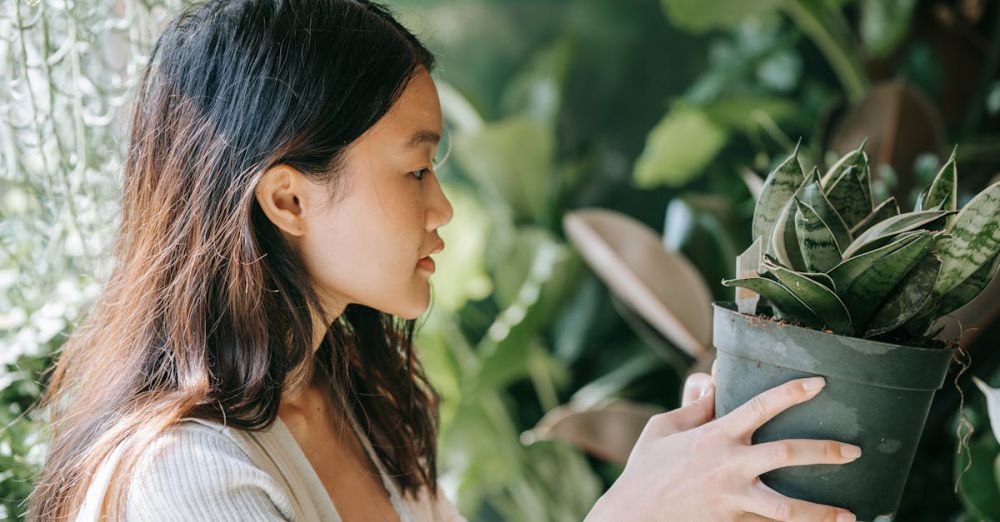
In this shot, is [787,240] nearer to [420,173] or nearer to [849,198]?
[849,198]

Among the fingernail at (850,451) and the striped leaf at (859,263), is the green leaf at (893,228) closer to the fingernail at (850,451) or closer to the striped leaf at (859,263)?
the striped leaf at (859,263)

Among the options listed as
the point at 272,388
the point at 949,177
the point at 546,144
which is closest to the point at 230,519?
the point at 272,388

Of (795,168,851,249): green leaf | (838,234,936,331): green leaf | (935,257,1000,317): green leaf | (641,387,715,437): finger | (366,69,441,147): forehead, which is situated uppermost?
(366,69,441,147): forehead

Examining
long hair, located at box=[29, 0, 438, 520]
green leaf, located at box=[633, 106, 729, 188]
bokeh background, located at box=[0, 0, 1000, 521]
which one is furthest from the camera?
green leaf, located at box=[633, 106, 729, 188]

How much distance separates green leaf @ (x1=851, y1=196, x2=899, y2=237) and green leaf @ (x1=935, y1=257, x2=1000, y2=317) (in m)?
0.09

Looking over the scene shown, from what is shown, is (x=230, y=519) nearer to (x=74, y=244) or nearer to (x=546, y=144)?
(x=74, y=244)

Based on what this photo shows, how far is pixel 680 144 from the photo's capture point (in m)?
1.97

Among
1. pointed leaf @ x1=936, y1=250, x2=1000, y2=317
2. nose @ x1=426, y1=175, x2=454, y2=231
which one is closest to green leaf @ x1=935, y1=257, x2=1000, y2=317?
pointed leaf @ x1=936, y1=250, x2=1000, y2=317

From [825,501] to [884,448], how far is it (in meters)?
0.07

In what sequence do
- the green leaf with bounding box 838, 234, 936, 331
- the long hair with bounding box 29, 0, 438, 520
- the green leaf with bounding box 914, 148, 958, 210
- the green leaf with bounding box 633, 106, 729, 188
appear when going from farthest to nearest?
the green leaf with bounding box 633, 106, 729, 188 → the long hair with bounding box 29, 0, 438, 520 → the green leaf with bounding box 914, 148, 958, 210 → the green leaf with bounding box 838, 234, 936, 331

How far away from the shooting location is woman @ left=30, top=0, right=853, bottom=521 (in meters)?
0.80

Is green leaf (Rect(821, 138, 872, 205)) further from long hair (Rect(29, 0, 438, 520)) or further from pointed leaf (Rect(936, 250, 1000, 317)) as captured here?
long hair (Rect(29, 0, 438, 520))

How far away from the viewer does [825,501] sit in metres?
0.69

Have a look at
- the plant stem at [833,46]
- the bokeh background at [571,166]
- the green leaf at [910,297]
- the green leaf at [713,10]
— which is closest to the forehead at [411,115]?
the bokeh background at [571,166]
